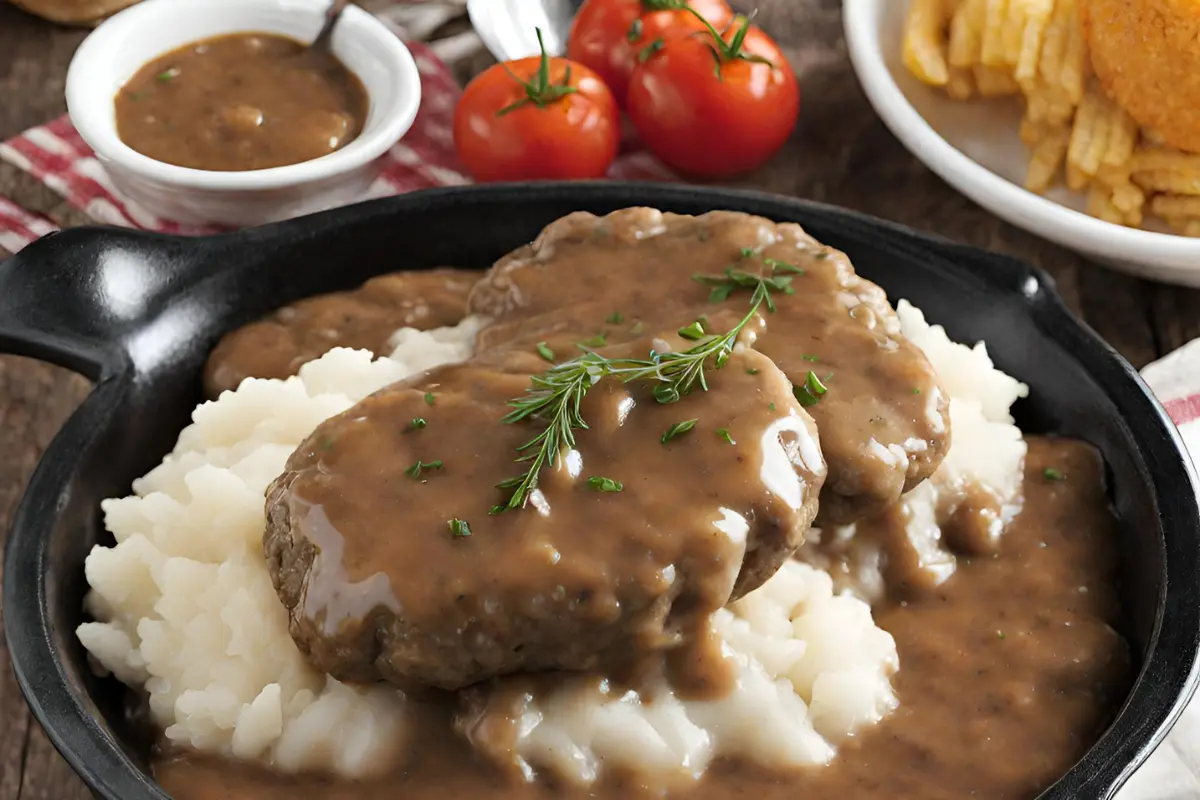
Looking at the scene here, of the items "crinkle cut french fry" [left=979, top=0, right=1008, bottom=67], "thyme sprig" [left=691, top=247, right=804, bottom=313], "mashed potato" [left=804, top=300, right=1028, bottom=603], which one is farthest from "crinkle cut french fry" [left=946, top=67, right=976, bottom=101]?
"thyme sprig" [left=691, top=247, right=804, bottom=313]

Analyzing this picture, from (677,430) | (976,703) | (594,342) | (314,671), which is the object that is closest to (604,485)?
(677,430)

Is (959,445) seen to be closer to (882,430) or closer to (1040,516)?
(1040,516)

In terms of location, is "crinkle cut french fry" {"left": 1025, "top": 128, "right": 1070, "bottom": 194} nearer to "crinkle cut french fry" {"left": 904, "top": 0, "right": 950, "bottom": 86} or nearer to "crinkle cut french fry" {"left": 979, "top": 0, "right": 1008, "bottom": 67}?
"crinkle cut french fry" {"left": 979, "top": 0, "right": 1008, "bottom": 67}

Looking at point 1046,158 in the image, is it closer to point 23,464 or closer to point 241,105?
point 241,105

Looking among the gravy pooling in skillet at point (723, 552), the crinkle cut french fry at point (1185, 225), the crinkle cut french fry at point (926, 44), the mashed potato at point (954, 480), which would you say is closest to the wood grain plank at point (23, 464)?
the gravy pooling in skillet at point (723, 552)

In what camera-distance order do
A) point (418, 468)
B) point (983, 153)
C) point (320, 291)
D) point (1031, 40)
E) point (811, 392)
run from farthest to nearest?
point (983, 153), point (1031, 40), point (320, 291), point (811, 392), point (418, 468)

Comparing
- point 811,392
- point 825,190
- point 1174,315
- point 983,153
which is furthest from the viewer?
point 825,190
